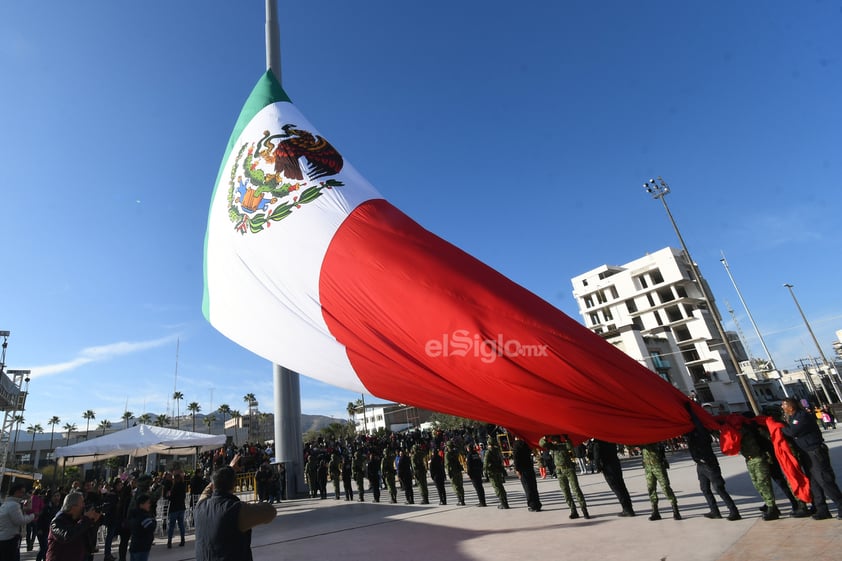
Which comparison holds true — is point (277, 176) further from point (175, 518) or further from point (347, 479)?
point (347, 479)

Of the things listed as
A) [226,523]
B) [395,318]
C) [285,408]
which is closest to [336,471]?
[285,408]

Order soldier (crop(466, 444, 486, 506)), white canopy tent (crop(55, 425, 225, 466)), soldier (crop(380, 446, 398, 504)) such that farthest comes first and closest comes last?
white canopy tent (crop(55, 425, 225, 466))
soldier (crop(380, 446, 398, 504))
soldier (crop(466, 444, 486, 506))

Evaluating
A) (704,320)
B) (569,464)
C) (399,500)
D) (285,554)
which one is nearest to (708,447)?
(569,464)

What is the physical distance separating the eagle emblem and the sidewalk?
550 centimetres

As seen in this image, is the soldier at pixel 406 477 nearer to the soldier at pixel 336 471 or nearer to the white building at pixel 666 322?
the soldier at pixel 336 471

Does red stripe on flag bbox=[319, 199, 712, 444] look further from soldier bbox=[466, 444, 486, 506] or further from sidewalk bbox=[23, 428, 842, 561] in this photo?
soldier bbox=[466, 444, 486, 506]

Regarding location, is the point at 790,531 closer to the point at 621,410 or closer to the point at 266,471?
the point at 621,410

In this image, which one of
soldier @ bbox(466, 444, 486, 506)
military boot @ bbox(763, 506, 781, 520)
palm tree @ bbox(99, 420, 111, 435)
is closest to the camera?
military boot @ bbox(763, 506, 781, 520)

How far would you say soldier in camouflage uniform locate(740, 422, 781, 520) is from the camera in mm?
5801

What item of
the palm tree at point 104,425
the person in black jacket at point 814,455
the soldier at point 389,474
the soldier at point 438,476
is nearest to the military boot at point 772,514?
the person in black jacket at point 814,455

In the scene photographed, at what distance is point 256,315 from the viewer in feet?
21.5

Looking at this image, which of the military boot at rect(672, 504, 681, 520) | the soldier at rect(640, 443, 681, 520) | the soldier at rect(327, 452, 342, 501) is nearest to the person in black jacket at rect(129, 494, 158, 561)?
the soldier at rect(640, 443, 681, 520)

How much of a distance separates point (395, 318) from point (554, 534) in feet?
13.5

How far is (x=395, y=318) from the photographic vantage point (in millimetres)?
5297
